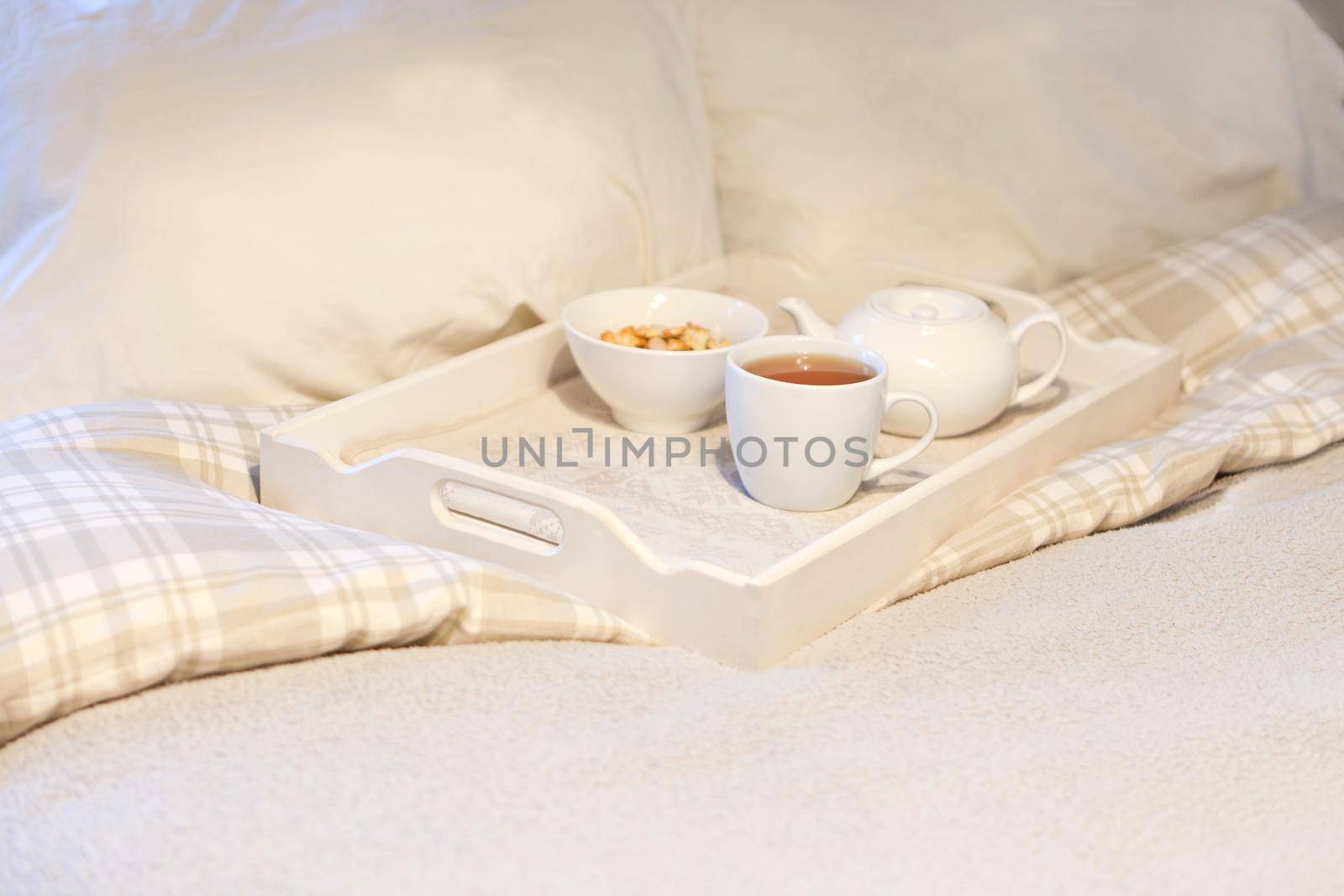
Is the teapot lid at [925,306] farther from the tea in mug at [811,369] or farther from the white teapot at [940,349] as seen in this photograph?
the tea in mug at [811,369]

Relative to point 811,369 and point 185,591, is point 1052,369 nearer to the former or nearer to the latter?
point 811,369

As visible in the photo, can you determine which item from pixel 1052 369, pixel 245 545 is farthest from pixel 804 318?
pixel 245 545

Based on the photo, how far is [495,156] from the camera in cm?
102

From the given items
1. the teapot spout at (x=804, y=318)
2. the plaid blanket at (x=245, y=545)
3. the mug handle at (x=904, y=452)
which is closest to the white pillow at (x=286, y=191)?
the plaid blanket at (x=245, y=545)

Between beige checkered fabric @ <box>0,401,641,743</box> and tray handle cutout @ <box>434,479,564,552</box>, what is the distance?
0.05 meters

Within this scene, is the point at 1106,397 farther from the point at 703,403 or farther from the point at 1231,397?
the point at 703,403

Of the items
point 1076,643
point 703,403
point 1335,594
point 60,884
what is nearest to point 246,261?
point 703,403

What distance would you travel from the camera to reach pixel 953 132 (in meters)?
1.25

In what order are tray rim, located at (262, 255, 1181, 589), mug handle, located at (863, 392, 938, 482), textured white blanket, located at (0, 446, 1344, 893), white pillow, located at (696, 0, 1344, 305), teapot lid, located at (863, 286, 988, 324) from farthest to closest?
white pillow, located at (696, 0, 1344, 305) < teapot lid, located at (863, 286, 988, 324) < mug handle, located at (863, 392, 938, 482) < tray rim, located at (262, 255, 1181, 589) < textured white blanket, located at (0, 446, 1344, 893)

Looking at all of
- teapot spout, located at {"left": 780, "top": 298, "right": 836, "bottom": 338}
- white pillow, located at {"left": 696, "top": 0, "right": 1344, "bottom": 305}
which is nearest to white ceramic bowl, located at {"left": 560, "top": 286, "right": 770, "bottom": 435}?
teapot spout, located at {"left": 780, "top": 298, "right": 836, "bottom": 338}

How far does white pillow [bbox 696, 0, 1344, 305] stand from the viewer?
1.25 m

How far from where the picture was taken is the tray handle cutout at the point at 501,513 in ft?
2.45

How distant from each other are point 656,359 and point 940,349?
0.68ft

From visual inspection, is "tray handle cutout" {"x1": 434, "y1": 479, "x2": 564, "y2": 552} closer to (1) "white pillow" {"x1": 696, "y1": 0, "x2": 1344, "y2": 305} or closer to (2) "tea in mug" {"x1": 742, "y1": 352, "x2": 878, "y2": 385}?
(2) "tea in mug" {"x1": 742, "y1": 352, "x2": 878, "y2": 385}
